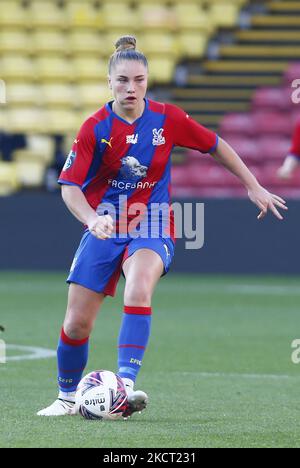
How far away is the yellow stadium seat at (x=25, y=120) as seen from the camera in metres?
19.0

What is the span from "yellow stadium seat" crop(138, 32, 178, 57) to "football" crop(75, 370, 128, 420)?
14500 mm

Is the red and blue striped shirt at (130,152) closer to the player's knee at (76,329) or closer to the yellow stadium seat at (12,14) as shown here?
the player's knee at (76,329)

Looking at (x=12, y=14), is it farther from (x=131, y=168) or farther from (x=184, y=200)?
(x=131, y=168)

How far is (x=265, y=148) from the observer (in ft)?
60.4

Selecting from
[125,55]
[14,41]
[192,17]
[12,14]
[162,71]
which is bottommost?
[125,55]

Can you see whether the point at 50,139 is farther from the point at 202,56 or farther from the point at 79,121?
the point at 202,56

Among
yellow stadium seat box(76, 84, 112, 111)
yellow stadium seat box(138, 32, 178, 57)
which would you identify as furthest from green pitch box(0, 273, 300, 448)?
yellow stadium seat box(138, 32, 178, 57)

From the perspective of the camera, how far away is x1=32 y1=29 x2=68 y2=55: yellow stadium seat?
20.7 metres

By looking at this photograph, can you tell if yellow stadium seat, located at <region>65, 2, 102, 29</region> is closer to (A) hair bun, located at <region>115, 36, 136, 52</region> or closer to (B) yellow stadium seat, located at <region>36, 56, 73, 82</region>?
(B) yellow stadium seat, located at <region>36, 56, 73, 82</region>

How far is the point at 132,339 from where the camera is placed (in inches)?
241

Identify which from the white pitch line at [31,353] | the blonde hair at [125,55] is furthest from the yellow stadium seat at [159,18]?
the blonde hair at [125,55]

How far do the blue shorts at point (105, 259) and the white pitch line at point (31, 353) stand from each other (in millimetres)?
2611

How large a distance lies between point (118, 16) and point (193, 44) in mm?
1473

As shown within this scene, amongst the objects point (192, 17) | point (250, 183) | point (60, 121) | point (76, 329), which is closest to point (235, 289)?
point (60, 121)
